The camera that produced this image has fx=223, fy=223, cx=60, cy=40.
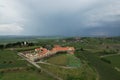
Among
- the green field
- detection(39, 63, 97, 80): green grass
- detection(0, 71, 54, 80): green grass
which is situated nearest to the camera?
detection(0, 71, 54, 80): green grass

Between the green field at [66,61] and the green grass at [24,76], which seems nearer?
the green grass at [24,76]

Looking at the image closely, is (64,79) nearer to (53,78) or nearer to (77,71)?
(53,78)

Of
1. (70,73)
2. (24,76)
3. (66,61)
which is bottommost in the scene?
(70,73)

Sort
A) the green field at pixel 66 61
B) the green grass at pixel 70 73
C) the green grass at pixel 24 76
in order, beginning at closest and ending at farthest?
1. the green grass at pixel 24 76
2. the green grass at pixel 70 73
3. the green field at pixel 66 61

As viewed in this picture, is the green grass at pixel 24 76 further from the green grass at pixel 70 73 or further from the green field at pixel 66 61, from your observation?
the green field at pixel 66 61

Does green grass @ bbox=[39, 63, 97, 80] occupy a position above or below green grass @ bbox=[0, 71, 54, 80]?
below

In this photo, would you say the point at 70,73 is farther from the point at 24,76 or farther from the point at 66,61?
the point at 66,61

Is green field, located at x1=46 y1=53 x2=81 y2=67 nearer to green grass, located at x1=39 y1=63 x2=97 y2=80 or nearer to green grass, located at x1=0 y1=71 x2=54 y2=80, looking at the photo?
green grass, located at x1=39 y1=63 x2=97 y2=80

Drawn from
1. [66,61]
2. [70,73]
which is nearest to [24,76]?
[70,73]

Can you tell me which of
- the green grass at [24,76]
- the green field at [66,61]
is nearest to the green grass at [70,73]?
the green grass at [24,76]

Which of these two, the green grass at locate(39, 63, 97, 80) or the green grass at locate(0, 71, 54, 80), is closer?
the green grass at locate(0, 71, 54, 80)

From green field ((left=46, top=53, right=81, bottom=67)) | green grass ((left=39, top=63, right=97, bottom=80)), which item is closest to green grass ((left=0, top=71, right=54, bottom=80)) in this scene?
green grass ((left=39, top=63, right=97, bottom=80))
